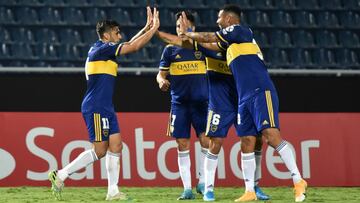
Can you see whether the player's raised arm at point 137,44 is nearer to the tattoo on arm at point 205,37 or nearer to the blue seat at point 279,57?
the tattoo on arm at point 205,37

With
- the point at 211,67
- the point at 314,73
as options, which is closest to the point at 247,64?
the point at 211,67

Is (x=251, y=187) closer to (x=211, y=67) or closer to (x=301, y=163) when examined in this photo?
(x=211, y=67)

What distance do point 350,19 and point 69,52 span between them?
502 cm

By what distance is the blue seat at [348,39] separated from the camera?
669 inches

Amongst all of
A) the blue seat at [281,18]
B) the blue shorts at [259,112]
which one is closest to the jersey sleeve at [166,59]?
the blue shorts at [259,112]

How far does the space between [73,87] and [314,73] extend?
3.69 meters

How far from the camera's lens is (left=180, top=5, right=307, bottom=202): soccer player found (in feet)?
33.0

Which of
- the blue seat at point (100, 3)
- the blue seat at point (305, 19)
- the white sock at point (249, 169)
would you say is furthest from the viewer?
the blue seat at point (305, 19)

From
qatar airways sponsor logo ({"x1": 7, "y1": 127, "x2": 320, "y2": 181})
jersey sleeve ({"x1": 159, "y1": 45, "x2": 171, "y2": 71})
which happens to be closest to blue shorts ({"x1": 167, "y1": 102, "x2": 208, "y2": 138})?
jersey sleeve ({"x1": 159, "y1": 45, "x2": 171, "y2": 71})

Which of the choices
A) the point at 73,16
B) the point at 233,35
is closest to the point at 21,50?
the point at 73,16

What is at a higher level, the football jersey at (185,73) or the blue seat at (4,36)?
the blue seat at (4,36)

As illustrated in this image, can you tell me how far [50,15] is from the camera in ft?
55.0

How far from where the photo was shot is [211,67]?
1095cm

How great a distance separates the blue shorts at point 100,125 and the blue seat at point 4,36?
5.91 meters
